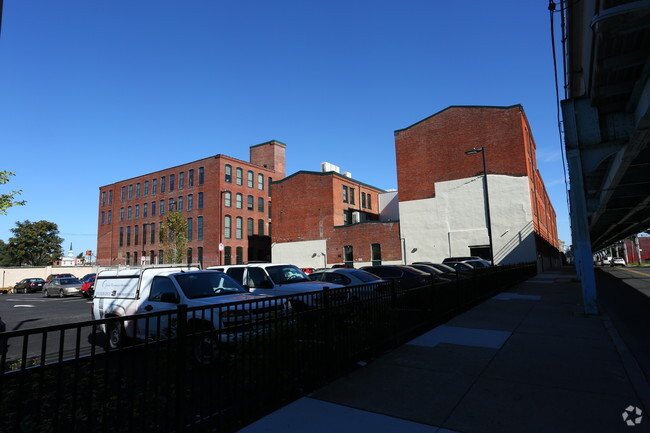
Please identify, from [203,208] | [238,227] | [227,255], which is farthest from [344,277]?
[203,208]

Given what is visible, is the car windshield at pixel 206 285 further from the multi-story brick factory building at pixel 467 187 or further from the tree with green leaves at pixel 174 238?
the tree with green leaves at pixel 174 238

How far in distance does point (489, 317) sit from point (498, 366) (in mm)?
5002

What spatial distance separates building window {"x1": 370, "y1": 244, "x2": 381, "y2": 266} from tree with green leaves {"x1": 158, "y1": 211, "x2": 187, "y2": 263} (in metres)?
21.0

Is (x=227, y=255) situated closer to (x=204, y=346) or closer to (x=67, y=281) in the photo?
(x=67, y=281)

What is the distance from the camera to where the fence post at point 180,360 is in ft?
11.1

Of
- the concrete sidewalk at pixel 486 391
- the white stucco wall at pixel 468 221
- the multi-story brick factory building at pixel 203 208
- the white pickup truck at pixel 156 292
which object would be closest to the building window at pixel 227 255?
the multi-story brick factory building at pixel 203 208

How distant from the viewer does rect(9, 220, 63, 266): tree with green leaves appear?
74.9m

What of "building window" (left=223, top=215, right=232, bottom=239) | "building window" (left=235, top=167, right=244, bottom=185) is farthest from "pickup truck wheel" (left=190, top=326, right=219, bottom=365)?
"building window" (left=235, top=167, right=244, bottom=185)

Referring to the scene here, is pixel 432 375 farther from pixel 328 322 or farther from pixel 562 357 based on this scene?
pixel 562 357

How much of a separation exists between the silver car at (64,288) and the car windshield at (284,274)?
24883 millimetres

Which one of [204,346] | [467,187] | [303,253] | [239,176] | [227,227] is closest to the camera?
[204,346]

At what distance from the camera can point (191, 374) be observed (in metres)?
3.54

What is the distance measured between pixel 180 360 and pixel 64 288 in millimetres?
31988

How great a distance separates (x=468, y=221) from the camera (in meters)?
35.2
